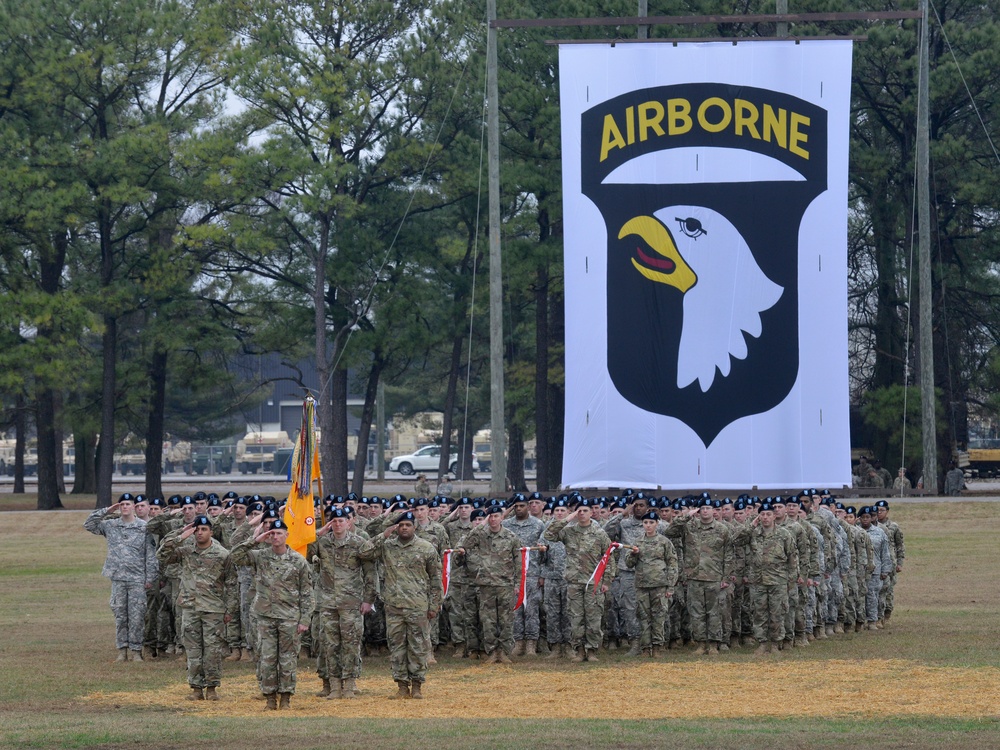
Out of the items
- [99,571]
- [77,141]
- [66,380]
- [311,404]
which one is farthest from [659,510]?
[77,141]

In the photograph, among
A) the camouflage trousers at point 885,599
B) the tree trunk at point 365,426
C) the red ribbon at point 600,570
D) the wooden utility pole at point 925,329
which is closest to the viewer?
the red ribbon at point 600,570

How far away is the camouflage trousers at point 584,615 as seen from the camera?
Answer: 16062 mm

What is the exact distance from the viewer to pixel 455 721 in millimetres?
11922

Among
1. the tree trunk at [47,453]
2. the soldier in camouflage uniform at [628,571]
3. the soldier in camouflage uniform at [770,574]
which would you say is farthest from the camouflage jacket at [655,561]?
the tree trunk at [47,453]

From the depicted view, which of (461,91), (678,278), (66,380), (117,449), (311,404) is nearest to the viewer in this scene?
(311,404)

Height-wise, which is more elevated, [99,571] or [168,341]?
[168,341]

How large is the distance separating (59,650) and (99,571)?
10.9 meters

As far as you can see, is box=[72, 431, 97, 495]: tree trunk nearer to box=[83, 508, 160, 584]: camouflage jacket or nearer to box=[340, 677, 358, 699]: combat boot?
box=[83, 508, 160, 584]: camouflage jacket

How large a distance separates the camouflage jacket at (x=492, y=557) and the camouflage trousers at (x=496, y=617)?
0.11m

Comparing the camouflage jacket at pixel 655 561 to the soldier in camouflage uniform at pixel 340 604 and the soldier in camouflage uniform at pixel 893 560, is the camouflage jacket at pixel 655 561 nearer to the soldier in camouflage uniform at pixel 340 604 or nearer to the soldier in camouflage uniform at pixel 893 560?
the soldier in camouflage uniform at pixel 340 604

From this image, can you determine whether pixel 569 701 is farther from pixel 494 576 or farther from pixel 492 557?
pixel 492 557

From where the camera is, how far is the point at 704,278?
2209 centimetres

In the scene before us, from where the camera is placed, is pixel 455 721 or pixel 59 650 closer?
pixel 455 721

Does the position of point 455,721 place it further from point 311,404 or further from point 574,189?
point 574,189
